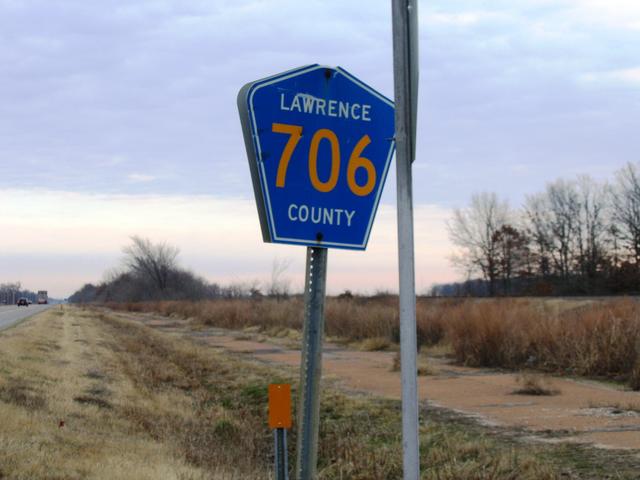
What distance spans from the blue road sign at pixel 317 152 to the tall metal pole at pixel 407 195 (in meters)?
0.24

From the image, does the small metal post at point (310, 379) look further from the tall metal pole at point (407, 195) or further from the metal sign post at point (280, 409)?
the tall metal pole at point (407, 195)

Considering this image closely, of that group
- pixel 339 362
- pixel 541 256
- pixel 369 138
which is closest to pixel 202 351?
pixel 339 362

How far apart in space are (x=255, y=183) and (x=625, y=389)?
36.1 feet

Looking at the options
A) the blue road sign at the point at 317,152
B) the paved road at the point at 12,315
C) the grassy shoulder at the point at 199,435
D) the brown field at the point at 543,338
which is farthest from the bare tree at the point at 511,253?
the blue road sign at the point at 317,152

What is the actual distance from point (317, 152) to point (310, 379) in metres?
0.88

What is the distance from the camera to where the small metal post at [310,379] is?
330 cm

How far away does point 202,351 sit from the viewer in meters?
24.6

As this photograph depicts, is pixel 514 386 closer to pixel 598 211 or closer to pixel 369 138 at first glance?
pixel 369 138

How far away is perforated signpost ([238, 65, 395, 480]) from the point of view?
10.7 ft

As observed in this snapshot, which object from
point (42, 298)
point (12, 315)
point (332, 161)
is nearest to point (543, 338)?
point (332, 161)

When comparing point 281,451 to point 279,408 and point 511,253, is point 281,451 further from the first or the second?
point 511,253

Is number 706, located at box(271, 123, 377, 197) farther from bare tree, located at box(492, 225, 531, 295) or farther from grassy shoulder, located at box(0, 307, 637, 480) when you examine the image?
bare tree, located at box(492, 225, 531, 295)

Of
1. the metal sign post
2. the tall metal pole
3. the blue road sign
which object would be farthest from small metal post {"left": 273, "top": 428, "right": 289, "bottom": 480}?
the blue road sign

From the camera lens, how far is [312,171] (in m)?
3.32
